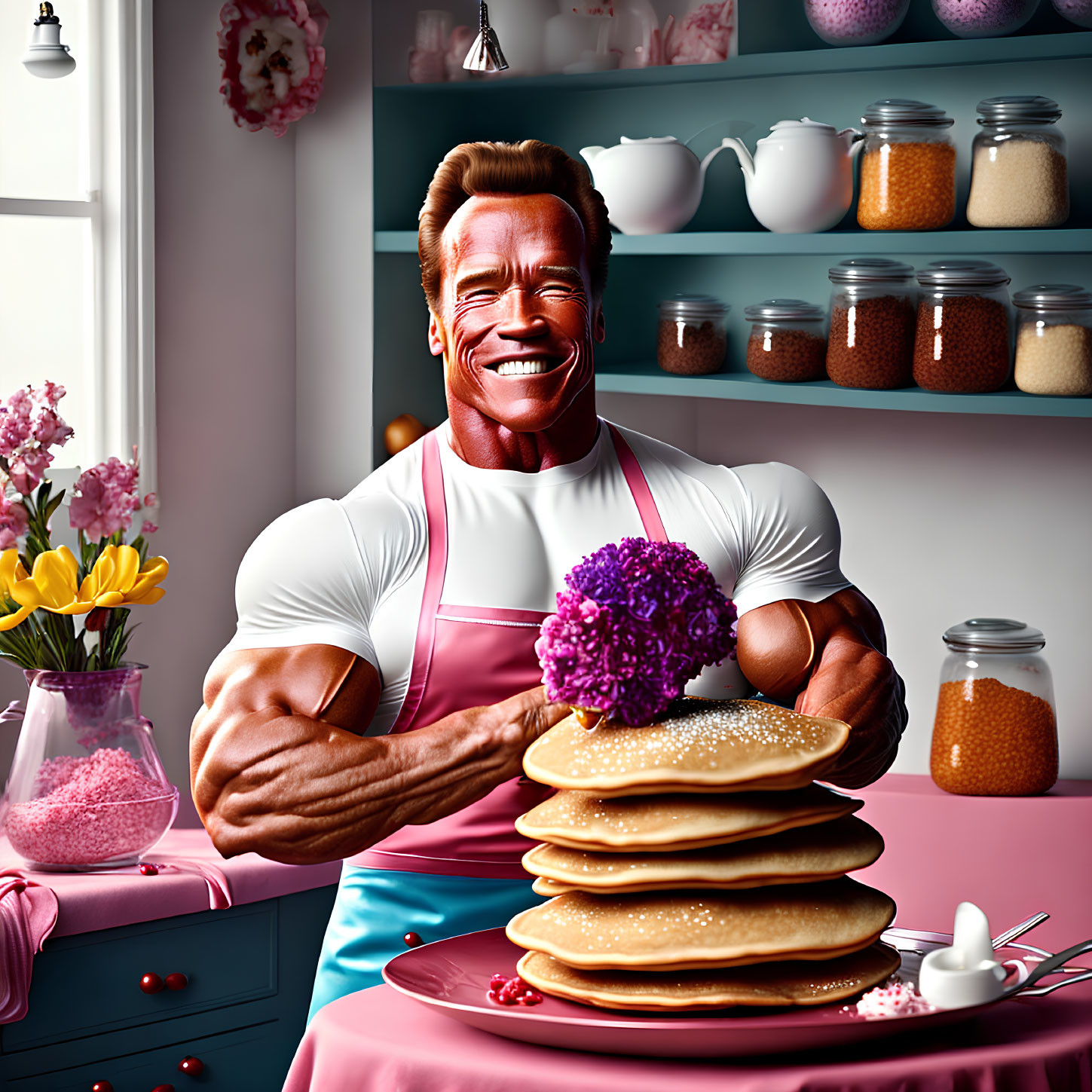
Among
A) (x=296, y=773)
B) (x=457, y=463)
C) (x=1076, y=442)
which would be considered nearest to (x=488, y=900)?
(x=296, y=773)

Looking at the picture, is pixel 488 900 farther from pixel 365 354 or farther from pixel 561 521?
pixel 365 354

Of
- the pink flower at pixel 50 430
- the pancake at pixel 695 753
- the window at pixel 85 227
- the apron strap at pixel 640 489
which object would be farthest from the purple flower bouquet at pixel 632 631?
the window at pixel 85 227

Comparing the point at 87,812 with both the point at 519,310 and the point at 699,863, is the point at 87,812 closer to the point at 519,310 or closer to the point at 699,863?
the point at 519,310

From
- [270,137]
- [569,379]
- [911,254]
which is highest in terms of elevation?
[270,137]

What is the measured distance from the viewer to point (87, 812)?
Result: 185cm

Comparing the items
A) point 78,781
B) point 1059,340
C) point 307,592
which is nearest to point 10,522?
point 78,781

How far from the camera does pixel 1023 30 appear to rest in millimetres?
2107

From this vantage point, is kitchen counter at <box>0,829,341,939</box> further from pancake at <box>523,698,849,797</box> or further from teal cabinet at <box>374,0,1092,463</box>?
pancake at <box>523,698,849,797</box>

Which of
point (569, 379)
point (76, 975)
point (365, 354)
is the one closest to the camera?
point (569, 379)

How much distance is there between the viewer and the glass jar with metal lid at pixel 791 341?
2.13m

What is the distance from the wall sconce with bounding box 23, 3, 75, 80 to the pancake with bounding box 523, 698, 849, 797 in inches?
52.9

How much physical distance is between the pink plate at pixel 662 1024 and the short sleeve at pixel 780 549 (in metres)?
0.35

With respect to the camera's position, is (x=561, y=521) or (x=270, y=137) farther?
(x=270, y=137)

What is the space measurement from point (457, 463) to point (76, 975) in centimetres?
98
